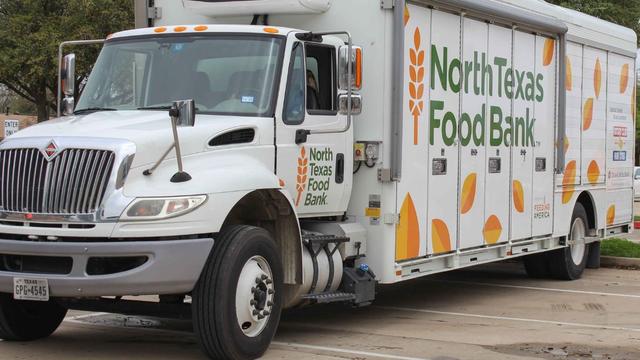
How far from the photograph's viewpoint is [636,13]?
2262 centimetres

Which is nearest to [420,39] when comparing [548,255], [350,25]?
[350,25]

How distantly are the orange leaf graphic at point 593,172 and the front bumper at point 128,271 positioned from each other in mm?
8483

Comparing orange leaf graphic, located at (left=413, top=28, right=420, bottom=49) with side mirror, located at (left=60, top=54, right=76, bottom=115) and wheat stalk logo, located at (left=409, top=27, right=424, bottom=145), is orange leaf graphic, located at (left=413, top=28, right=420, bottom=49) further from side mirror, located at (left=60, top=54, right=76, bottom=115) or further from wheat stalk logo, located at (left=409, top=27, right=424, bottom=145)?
side mirror, located at (left=60, top=54, right=76, bottom=115)

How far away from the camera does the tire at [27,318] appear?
8.88 m

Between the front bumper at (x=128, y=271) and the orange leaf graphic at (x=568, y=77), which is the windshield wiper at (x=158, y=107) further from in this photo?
the orange leaf graphic at (x=568, y=77)

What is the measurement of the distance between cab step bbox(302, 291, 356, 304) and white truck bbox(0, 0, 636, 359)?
2cm

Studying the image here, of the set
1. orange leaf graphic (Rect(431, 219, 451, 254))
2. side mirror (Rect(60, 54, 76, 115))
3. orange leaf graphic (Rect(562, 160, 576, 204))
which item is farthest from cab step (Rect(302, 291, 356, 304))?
orange leaf graphic (Rect(562, 160, 576, 204))

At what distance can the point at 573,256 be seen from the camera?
1443cm

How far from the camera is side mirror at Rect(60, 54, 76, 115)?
9.70 metres

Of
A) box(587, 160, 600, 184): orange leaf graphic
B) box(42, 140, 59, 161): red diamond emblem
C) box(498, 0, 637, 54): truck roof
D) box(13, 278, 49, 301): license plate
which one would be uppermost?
box(498, 0, 637, 54): truck roof

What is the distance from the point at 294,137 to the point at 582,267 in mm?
7212

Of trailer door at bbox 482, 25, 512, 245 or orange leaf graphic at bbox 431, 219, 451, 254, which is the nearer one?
orange leaf graphic at bbox 431, 219, 451, 254

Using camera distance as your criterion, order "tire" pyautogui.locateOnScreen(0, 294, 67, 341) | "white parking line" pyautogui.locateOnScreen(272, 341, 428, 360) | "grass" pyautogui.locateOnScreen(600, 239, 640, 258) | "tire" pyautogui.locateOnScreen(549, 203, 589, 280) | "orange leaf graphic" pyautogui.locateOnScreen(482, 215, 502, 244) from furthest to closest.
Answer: "grass" pyautogui.locateOnScreen(600, 239, 640, 258) → "tire" pyautogui.locateOnScreen(549, 203, 589, 280) → "orange leaf graphic" pyautogui.locateOnScreen(482, 215, 502, 244) → "tire" pyautogui.locateOnScreen(0, 294, 67, 341) → "white parking line" pyautogui.locateOnScreen(272, 341, 428, 360)

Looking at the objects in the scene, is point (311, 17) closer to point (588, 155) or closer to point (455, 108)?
point (455, 108)
